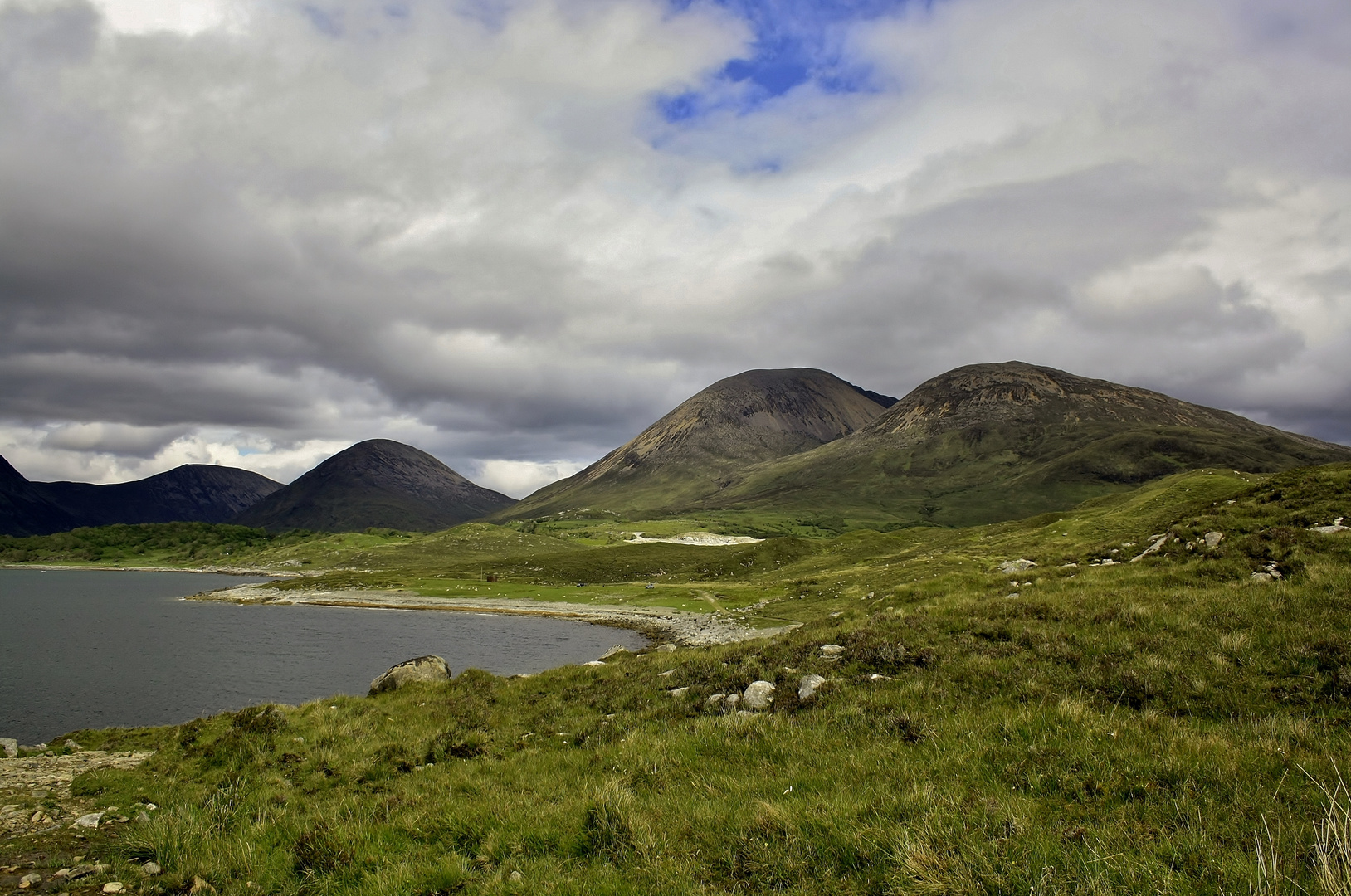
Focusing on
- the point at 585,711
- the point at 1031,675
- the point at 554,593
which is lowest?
the point at 554,593

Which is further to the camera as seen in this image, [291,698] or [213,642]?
[213,642]

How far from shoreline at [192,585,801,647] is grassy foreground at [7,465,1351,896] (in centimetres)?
2090

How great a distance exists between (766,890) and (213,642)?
81837mm

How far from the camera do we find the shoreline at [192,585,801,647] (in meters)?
59.3

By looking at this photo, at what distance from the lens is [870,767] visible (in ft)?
31.7

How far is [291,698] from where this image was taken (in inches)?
1594

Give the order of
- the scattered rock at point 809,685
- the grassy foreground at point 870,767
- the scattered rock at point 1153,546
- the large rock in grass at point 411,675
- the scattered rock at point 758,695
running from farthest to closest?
the scattered rock at point 1153,546
the large rock in grass at point 411,675
the scattered rock at point 758,695
the scattered rock at point 809,685
the grassy foreground at point 870,767

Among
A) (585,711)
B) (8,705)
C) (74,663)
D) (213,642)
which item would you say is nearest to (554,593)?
(213,642)

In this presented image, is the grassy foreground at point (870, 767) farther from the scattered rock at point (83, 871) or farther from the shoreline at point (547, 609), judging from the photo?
the shoreline at point (547, 609)

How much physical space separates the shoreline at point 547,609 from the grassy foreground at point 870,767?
20.9m

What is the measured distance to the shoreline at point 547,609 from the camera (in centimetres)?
5934

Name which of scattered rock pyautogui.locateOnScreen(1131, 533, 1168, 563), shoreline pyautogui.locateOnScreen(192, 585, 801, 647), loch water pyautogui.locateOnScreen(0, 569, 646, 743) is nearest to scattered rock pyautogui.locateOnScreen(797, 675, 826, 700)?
scattered rock pyautogui.locateOnScreen(1131, 533, 1168, 563)

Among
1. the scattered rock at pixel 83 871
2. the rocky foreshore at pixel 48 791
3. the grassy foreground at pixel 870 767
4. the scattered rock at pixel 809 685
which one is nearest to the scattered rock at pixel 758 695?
the grassy foreground at pixel 870 767

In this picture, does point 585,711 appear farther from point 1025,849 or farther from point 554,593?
point 554,593
